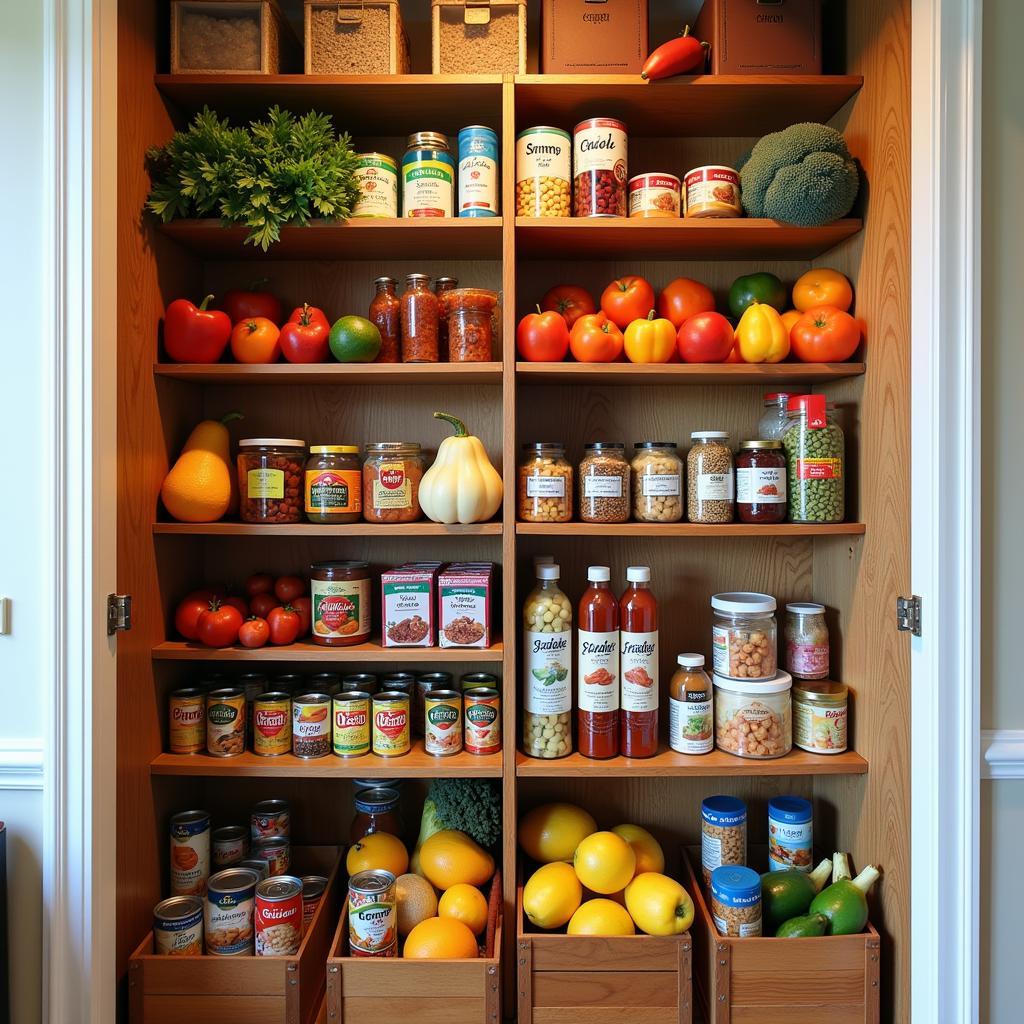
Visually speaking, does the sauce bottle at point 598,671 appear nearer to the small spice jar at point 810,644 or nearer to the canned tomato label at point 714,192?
the small spice jar at point 810,644

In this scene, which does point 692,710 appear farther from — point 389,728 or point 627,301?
point 627,301

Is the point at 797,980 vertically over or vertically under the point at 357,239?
under

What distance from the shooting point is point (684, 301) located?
1.74 meters

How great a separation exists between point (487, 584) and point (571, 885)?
2.19ft

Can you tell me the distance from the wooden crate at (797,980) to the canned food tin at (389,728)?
30.6 inches

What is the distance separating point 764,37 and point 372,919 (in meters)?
2.07

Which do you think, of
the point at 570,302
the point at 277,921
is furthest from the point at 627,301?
the point at 277,921

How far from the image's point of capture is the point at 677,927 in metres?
1.48

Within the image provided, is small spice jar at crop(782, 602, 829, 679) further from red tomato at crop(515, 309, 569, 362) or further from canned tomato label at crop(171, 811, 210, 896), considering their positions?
canned tomato label at crop(171, 811, 210, 896)

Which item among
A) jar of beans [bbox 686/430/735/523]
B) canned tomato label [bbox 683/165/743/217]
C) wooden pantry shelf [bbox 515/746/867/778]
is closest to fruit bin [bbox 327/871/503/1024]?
wooden pantry shelf [bbox 515/746/867/778]

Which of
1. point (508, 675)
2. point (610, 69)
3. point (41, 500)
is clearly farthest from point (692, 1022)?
point (610, 69)

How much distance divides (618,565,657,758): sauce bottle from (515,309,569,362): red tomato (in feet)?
1.72

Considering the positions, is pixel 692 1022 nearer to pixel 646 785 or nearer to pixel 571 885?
pixel 571 885

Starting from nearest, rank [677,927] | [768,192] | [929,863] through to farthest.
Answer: [929,863]
[677,927]
[768,192]
